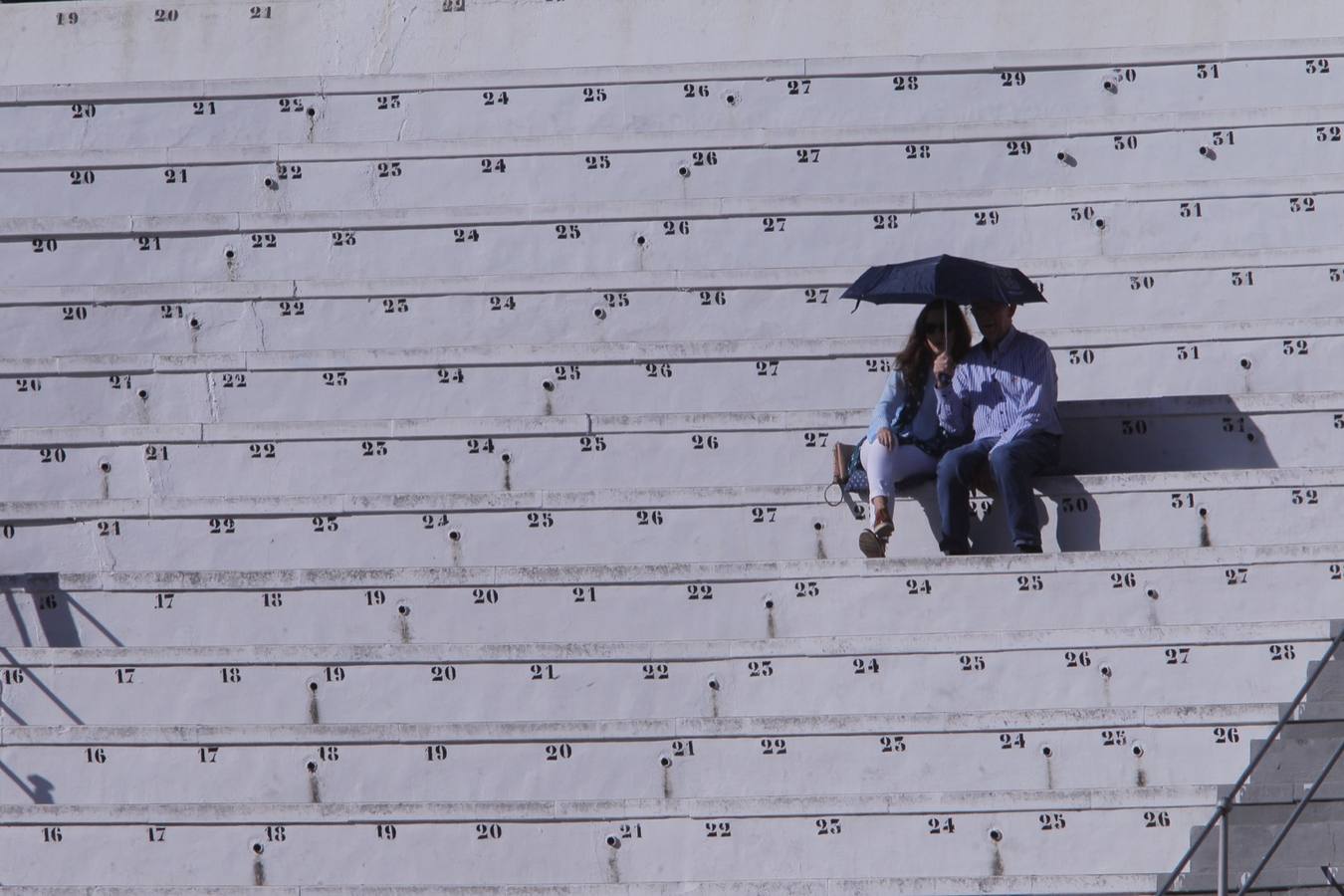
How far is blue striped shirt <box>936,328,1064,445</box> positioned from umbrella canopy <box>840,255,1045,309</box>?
0.81ft

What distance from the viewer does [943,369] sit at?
971 centimetres

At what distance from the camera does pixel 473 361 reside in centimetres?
1080

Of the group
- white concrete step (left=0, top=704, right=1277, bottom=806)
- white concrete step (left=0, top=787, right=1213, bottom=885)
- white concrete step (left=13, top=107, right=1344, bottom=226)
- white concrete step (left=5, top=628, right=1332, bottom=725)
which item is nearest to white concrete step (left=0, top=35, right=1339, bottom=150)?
white concrete step (left=13, top=107, right=1344, bottom=226)

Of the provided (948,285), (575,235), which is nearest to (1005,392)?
(948,285)

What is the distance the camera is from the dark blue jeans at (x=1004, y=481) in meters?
9.23

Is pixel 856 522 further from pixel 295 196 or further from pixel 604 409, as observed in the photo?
pixel 295 196

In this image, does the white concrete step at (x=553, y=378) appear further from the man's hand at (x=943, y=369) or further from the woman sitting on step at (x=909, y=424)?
the man's hand at (x=943, y=369)

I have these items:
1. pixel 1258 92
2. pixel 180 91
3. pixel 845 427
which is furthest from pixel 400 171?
pixel 1258 92

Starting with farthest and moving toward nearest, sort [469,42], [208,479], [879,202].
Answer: [469,42], [879,202], [208,479]

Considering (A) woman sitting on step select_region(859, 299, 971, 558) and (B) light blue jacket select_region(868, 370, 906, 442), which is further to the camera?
(B) light blue jacket select_region(868, 370, 906, 442)

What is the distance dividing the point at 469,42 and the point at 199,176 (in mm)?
1775

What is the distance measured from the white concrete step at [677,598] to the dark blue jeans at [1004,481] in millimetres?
131

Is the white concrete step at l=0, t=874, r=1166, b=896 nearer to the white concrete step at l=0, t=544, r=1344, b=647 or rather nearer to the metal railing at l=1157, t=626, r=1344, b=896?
the metal railing at l=1157, t=626, r=1344, b=896

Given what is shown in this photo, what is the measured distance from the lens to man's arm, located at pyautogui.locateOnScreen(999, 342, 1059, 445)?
31.2ft
